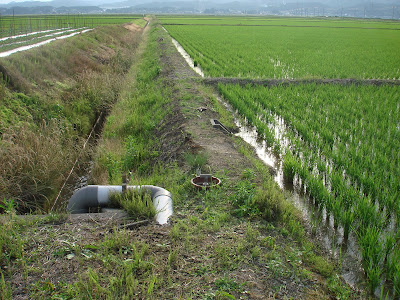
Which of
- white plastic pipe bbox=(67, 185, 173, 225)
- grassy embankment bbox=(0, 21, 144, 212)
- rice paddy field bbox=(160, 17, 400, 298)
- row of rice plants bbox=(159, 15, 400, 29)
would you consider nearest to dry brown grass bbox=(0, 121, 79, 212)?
grassy embankment bbox=(0, 21, 144, 212)

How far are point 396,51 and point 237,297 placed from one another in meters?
19.0

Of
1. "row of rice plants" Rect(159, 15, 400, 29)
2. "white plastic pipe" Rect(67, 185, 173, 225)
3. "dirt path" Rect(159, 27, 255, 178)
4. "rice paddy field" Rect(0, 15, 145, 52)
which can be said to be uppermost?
"row of rice plants" Rect(159, 15, 400, 29)

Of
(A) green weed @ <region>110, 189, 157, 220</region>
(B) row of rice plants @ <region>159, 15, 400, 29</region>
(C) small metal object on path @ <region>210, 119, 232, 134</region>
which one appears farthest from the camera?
(B) row of rice plants @ <region>159, 15, 400, 29</region>

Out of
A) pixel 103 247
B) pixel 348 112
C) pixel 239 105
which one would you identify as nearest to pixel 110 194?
pixel 103 247

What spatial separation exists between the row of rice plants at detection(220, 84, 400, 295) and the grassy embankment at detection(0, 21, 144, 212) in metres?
3.53

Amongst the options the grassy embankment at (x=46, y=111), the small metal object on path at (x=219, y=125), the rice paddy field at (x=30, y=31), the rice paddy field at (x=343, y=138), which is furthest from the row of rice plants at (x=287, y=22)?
the small metal object on path at (x=219, y=125)

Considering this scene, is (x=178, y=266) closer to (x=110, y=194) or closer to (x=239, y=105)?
(x=110, y=194)

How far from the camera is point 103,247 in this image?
3.15 metres

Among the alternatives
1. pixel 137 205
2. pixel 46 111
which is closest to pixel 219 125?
pixel 137 205

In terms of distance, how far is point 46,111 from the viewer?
299 inches

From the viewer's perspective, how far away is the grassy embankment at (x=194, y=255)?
8.88ft

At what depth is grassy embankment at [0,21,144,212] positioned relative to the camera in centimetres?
489

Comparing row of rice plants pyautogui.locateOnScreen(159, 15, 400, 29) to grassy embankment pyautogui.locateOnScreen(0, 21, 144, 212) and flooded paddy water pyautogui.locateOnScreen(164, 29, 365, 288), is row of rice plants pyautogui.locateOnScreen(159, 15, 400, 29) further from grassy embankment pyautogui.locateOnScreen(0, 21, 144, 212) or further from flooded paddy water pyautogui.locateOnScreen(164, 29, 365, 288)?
flooded paddy water pyautogui.locateOnScreen(164, 29, 365, 288)

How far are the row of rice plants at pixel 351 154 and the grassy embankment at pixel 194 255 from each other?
1.51 feet
